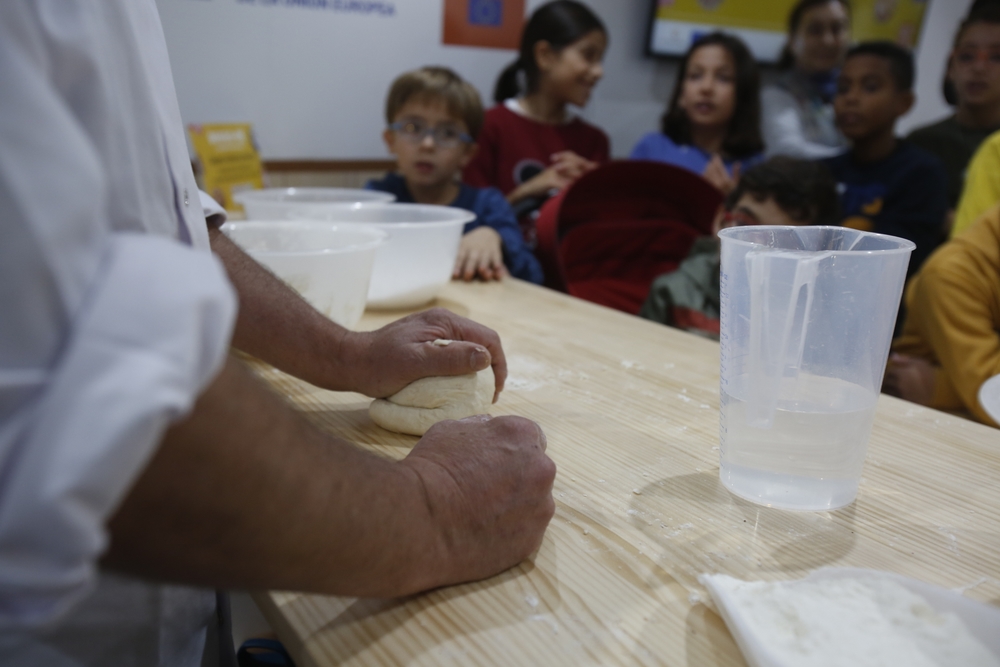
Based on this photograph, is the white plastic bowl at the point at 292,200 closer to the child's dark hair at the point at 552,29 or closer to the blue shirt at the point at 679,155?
the child's dark hair at the point at 552,29

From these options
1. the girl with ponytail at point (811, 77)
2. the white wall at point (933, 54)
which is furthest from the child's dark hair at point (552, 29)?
the white wall at point (933, 54)

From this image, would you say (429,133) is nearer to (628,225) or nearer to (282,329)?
(628,225)

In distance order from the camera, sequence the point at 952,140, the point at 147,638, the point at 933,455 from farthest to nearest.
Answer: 1. the point at 952,140
2. the point at 933,455
3. the point at 147,638

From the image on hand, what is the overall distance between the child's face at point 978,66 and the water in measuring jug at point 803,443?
279 centimetres

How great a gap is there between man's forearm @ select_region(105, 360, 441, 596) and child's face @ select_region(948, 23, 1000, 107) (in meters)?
3.16

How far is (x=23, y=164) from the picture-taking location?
313mm

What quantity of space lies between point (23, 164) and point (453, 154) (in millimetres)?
1803

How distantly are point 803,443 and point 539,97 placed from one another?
2325mm

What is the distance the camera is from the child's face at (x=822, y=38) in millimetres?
3250

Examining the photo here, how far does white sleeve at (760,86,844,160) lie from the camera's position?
2979 millimetres

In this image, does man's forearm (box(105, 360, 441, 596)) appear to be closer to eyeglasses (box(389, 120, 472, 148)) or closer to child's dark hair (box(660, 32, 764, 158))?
eyeglasses (box(389, 120, 472, 148))

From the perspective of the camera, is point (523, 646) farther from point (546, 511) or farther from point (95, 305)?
point (95, 305)

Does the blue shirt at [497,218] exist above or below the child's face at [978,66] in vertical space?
below

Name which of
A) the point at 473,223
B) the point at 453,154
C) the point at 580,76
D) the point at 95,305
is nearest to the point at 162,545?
the point at 95,305
